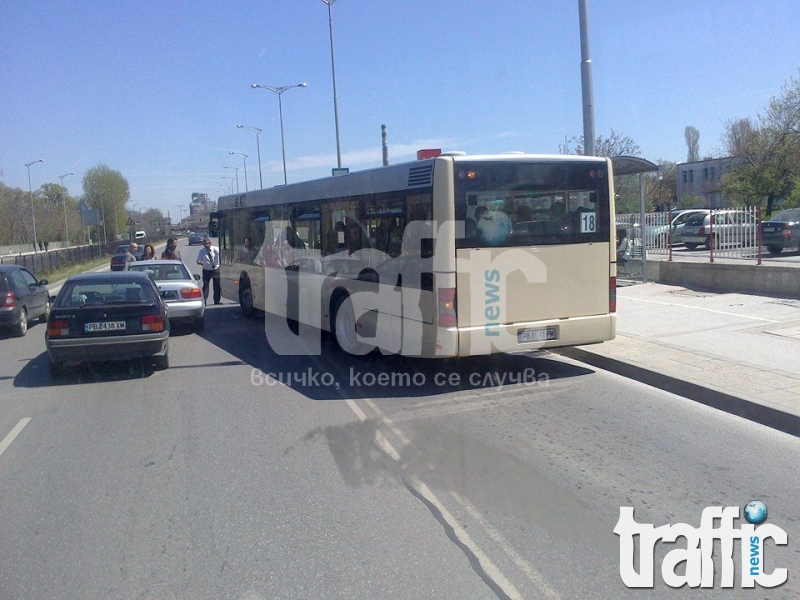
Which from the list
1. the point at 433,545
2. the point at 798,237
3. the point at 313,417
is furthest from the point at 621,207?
the point at 433,545

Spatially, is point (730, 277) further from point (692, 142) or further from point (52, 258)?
point (692, 142)

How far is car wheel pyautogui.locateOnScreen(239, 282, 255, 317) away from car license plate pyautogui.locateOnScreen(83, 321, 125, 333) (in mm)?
5976

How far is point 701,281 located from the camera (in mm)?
16609

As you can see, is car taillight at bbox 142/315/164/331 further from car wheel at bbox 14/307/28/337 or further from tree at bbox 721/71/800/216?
tree at bbox 721/71/800/216

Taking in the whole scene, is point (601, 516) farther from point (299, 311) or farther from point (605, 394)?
point (299, 311)

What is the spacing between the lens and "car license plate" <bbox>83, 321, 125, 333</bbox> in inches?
390

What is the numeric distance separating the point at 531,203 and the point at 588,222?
35.1 inches

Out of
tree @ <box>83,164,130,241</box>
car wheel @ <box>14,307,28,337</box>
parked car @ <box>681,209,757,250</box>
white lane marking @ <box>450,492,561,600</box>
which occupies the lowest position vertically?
white lane marking @ <box>450,492,561,600</box>

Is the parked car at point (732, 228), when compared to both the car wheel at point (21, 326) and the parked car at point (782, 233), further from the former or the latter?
the car wheel at point (21, 326)

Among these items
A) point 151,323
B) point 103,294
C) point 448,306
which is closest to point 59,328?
point 103,294

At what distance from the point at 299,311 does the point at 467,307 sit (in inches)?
208

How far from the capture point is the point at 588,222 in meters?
9.43

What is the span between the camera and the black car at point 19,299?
587 inches

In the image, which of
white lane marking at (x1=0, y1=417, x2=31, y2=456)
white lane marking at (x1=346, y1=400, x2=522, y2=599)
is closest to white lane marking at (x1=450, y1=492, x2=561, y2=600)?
white lane marking at (x1=346, y1=400, x2=522, y2=599)
